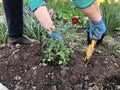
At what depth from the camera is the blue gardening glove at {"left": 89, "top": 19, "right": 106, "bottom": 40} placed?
11.2 feet

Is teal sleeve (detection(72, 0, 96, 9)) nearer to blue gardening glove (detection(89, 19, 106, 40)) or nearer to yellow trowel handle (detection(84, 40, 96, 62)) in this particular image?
blue gardening glove (detection(89, 19, 106, 40))

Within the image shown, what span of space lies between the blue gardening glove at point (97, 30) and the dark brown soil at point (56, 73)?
0.19 meters

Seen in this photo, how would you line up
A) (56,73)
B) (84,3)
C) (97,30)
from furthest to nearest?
1. (97,30)
2. (56,73)
3. (84,3)

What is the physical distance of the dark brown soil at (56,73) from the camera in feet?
10.4

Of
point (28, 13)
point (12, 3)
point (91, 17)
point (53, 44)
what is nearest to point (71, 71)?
point (53, 44)

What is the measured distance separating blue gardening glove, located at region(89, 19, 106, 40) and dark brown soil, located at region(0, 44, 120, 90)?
192 mm

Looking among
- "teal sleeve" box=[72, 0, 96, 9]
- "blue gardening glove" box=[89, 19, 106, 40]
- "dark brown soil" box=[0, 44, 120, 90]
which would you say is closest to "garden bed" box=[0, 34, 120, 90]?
"dark brown soil" box=[0, 44, 120, 90]

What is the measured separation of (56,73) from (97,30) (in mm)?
549

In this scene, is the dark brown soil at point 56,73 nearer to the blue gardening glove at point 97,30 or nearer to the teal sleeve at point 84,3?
the blue gardening glove at point 97,30

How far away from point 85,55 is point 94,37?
191 mm

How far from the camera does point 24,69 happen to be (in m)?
3.35

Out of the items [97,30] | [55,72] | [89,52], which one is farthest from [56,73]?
[97,30]

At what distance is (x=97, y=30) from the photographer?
3.44 metres

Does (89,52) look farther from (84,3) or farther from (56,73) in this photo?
(84,3)
